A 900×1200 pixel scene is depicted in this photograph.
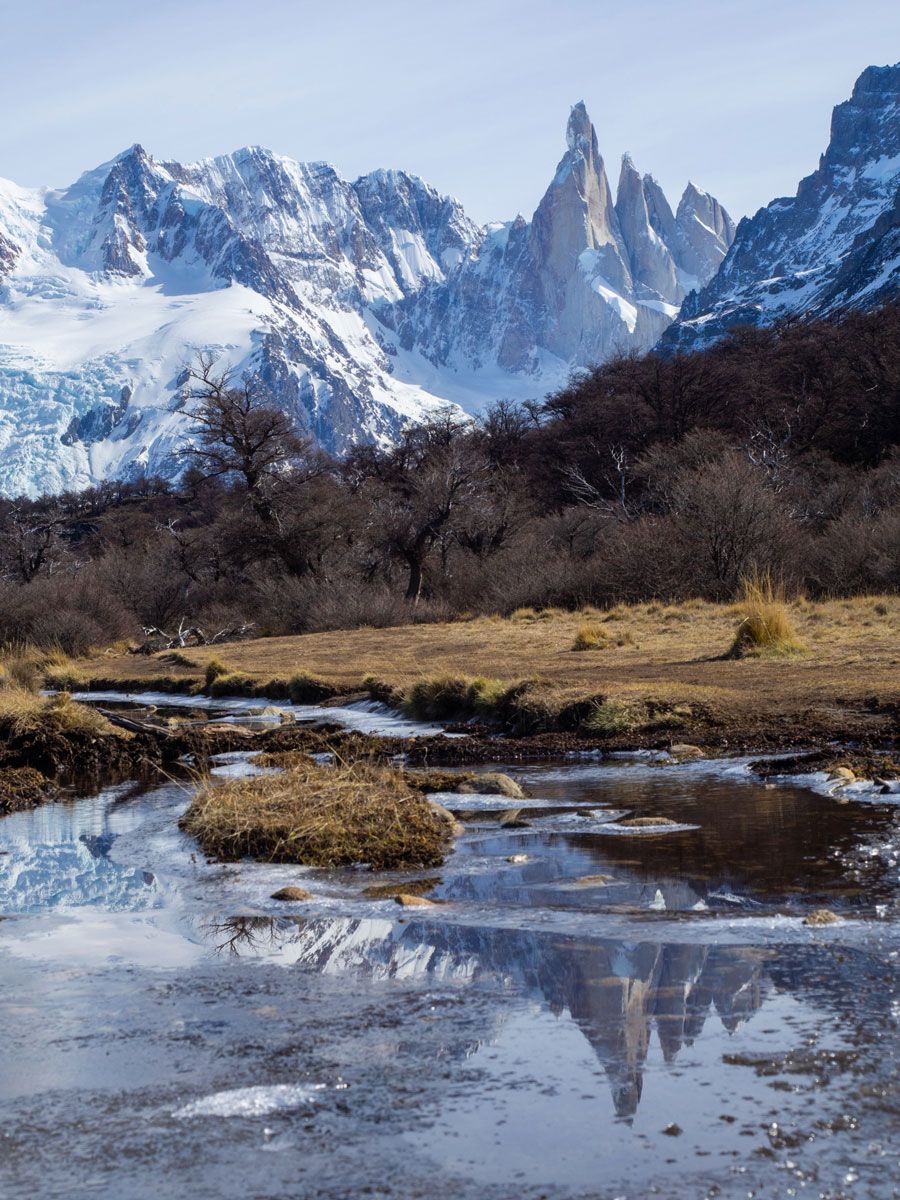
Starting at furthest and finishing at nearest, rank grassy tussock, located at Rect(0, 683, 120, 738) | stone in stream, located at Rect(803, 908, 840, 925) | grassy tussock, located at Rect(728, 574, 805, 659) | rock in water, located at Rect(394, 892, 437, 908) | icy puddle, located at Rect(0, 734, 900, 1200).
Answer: grassy tussock, located at Rect(728, 574, 805, 659) → grassy tussock, located at Rect(0, 683, 120, 738) → rock in water, located at Rect(394, 892, 437, 908) → stone in stream, located at Rect(803, 908, 840, 925) → icy puddle, located at Rect(0, 734, 900, 1200)

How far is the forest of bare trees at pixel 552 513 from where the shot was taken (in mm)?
29406

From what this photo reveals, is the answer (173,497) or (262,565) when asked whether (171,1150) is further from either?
(173,497)

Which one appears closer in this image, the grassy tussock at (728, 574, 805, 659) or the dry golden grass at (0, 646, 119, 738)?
the dry golden grass at (0, 646, 119, 738)

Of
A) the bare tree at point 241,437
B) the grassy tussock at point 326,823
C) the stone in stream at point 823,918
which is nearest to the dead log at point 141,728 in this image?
the grassy tussock at point 326,823

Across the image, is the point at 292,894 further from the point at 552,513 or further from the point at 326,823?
the point at 552,513

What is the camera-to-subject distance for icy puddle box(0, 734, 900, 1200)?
140 inches

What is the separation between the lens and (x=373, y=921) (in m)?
6.54

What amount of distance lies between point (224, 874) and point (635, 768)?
509cm

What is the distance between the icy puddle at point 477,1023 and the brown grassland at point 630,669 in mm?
5290

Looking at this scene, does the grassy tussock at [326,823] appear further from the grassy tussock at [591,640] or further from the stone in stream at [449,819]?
the grassy tussock at [591,640]

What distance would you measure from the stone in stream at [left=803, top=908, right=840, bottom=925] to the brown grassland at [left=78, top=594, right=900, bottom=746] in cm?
637

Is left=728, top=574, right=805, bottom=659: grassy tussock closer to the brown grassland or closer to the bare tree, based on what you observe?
the brown grassland

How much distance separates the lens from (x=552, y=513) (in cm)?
4669

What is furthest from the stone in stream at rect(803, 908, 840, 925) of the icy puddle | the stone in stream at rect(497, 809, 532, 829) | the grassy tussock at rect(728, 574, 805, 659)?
the grassy tussock at rect(728, 574, 805, 659)
